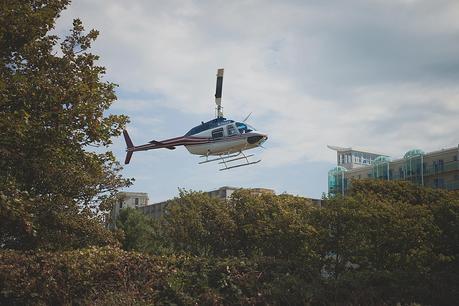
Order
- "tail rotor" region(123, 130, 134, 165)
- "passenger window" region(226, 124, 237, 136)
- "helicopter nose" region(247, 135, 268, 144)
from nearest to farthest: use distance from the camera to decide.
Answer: "helicopter nose" region(247, 135, 268, 144) < "passenger window" region(226, 124, 237, 136) < "tail rotor" region(123, 130, 134, 165)

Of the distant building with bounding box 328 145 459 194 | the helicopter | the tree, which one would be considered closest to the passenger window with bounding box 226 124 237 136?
the helicopter

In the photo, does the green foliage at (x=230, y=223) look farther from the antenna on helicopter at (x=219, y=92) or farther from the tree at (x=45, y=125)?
the tree at (x=45, y=125)

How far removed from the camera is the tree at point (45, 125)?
12234 millimetres

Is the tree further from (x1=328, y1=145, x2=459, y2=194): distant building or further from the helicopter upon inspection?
(x1=328, y1=145, x2=459, y2=194): distant building

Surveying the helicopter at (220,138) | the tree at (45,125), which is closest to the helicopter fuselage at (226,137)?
the helicopter at (220,138)

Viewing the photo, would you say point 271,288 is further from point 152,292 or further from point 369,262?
point 369,262

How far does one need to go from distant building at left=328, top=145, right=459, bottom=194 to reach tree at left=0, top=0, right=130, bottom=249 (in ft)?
209

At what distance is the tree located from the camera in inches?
482

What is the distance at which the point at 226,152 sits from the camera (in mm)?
33500

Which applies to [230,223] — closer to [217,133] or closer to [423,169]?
[217,133]

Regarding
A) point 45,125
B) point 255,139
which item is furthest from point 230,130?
point 45,125

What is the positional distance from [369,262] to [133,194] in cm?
11269

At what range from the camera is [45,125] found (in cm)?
1263

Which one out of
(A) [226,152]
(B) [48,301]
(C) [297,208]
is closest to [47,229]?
(B) [48,301]
